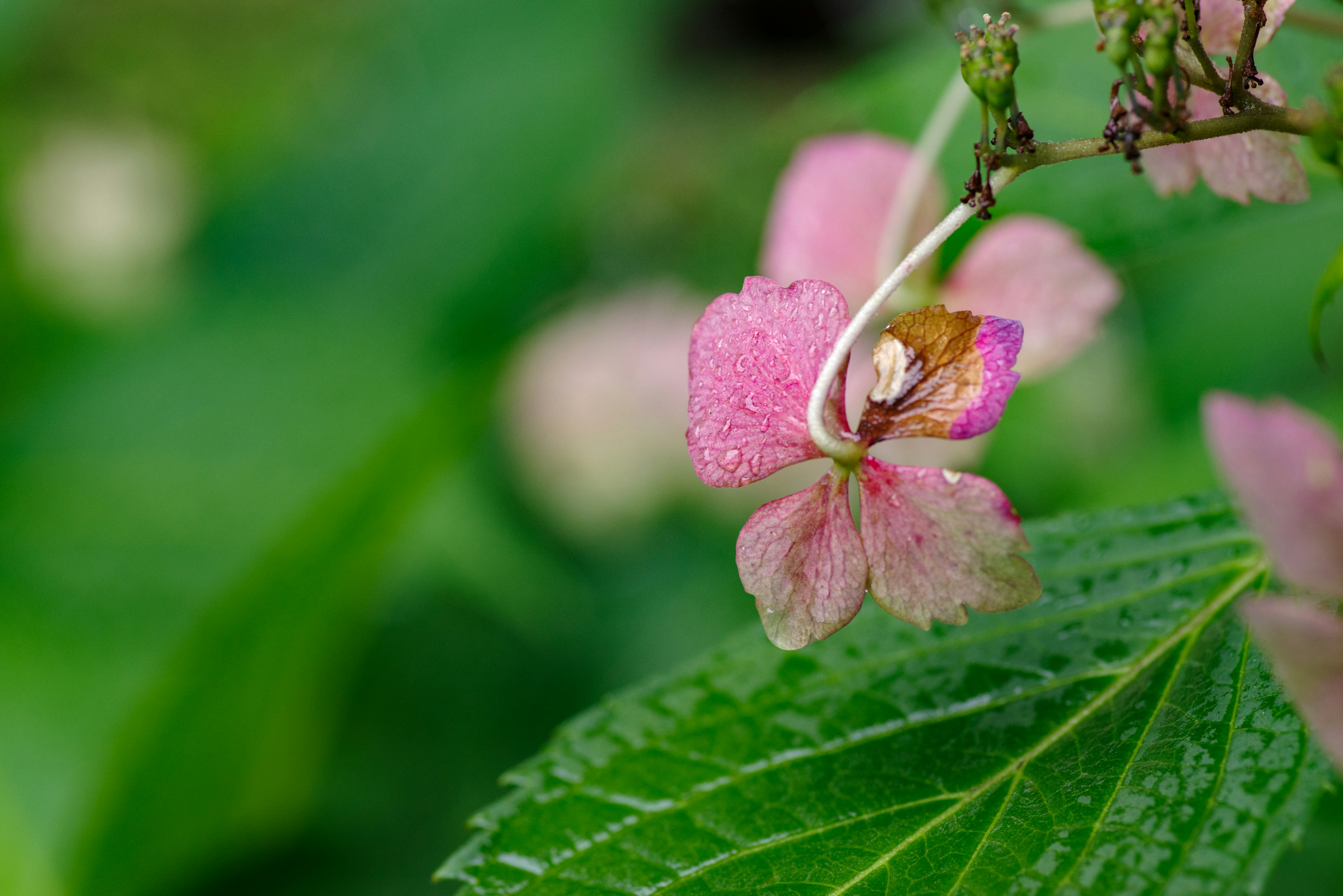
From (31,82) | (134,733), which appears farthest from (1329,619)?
(31,82)

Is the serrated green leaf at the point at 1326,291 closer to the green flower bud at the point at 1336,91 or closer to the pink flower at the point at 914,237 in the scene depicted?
the green flower bud at the point at 1336,91

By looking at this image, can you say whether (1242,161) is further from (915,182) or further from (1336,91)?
(915,182)

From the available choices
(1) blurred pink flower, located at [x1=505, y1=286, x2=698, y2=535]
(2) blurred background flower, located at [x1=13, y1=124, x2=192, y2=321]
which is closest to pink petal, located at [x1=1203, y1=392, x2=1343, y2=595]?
(1) blurred pink flower, located at [x1=505, y1=286, x2=698, y2=535]

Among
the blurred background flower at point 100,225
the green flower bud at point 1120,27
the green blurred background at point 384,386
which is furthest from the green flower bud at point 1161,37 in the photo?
the blurred background flower at point 100,225

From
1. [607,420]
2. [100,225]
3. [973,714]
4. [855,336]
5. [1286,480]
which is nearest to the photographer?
[1286,480]

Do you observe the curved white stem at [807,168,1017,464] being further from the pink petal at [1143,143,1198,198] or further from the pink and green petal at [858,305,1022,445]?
the pink petal at [1143,143,1198,198]

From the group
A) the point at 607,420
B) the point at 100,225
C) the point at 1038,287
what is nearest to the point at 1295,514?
→ the point at 1038,287

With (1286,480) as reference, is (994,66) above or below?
above
